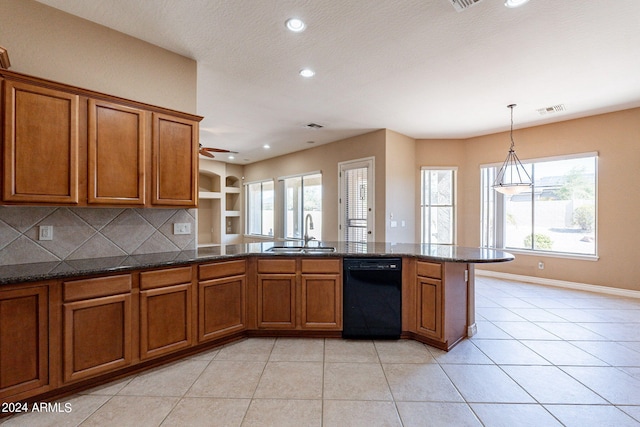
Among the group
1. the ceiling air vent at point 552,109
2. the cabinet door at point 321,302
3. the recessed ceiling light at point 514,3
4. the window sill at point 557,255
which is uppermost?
the ceiling air vent at point 552,109

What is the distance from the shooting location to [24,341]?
1904mm

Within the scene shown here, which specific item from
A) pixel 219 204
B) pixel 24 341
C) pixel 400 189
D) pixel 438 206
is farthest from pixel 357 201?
pixel 24 341

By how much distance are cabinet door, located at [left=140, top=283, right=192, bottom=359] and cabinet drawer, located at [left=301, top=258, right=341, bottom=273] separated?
3.67ft

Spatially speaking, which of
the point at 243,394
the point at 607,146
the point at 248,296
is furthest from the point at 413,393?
the point at 607,146

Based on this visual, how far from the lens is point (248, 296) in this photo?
3.12 m

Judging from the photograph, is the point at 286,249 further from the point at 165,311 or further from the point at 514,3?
the point at 514,3

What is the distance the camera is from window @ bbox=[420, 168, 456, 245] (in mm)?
6371

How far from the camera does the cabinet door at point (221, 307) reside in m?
2.75

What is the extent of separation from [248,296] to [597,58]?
14.2ft

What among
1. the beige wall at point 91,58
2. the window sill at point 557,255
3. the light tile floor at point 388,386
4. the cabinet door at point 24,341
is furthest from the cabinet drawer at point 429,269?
the window sill at point 557,255

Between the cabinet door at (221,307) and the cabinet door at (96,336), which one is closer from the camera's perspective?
the cabinet door at (96,336)

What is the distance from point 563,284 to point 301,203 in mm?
5481

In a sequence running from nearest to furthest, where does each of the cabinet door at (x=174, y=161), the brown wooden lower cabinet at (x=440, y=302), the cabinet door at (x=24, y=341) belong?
the cabinet door at (x=24, y=341) < the cabinet door at (x=174, y=161) < the brown wooden lower cabinet at (x=440, y=302)

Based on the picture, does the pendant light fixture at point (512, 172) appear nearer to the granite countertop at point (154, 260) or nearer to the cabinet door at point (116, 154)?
the granite countertop at point (154, 260)
